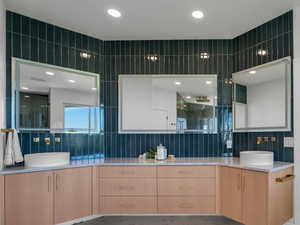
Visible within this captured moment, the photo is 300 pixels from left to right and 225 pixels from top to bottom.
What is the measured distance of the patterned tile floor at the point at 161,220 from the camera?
103 inches

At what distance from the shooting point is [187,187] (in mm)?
2695

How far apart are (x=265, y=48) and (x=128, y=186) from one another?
8.42 ft

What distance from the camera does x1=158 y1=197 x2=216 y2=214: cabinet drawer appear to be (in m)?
2.68

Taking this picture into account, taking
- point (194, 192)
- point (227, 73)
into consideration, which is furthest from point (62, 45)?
point (194, 192)

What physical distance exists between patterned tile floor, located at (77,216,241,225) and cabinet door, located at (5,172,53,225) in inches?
21.9

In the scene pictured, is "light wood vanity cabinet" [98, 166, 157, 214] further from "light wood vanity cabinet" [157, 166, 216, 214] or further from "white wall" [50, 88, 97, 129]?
"white wall" [50, 88, 97, 129]

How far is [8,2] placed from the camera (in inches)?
93.7

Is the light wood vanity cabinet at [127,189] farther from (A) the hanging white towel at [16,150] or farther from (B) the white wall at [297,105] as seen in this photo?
(B) the white wall at [297,105]

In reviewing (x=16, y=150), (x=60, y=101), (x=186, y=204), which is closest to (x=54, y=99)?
(x=60, y=101)

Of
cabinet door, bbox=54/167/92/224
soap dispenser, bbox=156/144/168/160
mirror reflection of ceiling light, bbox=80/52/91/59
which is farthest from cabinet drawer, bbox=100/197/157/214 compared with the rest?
mirror reflection of ceiling light, bbox=80/52/91/59

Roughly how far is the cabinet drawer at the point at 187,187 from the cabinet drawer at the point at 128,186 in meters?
0.13

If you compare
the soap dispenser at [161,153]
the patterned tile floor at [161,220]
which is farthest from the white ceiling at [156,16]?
the patterned tile floor at [161,220]

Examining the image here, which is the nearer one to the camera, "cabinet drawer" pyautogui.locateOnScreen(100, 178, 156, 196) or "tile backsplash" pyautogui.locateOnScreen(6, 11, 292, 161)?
"cabinet drawer" pyautogui.locateOnScreen(100, 178, 156, 196)

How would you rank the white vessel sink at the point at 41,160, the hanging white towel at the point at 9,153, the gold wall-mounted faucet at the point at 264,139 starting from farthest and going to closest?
the gold wall-mounted faucet at the point at 264,139
the white vessel sink at the point at 41,160
the hanging white towel at the point at 9,153
